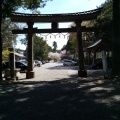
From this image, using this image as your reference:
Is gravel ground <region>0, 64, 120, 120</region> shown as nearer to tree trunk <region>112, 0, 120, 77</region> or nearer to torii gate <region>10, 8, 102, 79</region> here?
tree trunk <region>112, 0, 120, 77</region>

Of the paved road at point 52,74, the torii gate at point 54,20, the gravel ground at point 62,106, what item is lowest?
the gravel ground at point 62,106

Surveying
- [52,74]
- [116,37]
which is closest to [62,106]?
[116,37]

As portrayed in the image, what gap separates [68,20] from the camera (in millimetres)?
22734

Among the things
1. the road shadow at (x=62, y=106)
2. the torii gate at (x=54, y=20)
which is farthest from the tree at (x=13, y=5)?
the road shadow at (x=62, y=106)

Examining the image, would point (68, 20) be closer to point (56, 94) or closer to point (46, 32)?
Answer: point (46, 32)

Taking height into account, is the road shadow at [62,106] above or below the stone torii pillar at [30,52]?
below

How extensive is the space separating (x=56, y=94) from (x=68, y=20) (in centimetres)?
1235

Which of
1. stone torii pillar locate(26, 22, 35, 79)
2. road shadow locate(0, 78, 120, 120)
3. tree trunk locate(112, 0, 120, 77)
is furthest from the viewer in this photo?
stone torii pillar locate(26, 22, 35, 79)

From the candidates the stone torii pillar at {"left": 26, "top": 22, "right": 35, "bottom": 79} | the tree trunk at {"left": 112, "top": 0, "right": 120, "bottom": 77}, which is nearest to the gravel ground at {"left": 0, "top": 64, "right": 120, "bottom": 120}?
the tree trunk at {"left": 112, "top": 0, "right": 120, "bottom": 77}

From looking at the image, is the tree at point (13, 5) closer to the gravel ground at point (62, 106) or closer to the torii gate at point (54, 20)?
the torii gate at point (54, 20)

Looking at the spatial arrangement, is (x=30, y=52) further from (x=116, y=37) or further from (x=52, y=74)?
(x=116, y=37)

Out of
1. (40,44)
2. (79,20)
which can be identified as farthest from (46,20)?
(40,44)

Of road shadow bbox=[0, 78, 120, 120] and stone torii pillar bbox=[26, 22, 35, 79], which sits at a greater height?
stone torii pillar bbox=[26, 22, 35, 79]

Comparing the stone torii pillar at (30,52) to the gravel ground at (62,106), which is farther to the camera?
the stone torii pillar at (30,52)
